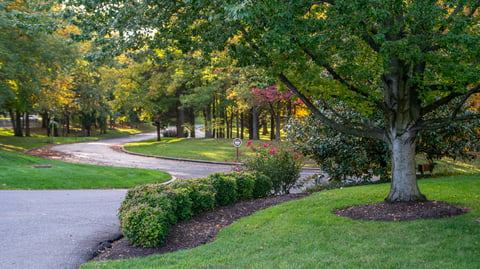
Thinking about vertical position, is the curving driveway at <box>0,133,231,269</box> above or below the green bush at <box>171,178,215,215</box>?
below

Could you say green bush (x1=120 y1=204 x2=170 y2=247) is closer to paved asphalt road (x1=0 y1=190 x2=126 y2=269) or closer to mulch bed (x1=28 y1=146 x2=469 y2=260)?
mulch bed (x1=28 y1=146 x2=469 y2=260)

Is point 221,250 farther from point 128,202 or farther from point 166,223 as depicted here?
point 128,202

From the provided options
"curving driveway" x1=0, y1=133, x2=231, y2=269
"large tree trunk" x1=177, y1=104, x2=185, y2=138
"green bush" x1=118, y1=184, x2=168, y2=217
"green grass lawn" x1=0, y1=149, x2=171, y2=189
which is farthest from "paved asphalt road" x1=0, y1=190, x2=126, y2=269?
"large tree trunk" x1=177, y1=104, x2=185, y2=138

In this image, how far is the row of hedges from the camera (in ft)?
22.0

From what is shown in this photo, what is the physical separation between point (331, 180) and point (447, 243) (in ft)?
30.7

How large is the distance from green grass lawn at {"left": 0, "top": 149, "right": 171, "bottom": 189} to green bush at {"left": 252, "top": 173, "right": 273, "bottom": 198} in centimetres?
610

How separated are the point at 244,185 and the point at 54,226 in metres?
4.75

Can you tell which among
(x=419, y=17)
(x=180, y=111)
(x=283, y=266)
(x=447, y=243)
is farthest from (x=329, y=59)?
(x=180, y=111)

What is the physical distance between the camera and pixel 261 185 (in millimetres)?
11742

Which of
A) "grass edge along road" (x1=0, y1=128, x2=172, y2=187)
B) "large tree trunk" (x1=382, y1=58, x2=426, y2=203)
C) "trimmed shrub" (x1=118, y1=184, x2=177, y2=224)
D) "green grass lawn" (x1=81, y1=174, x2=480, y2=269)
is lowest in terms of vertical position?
"grass edge along road" (x1=0, y1=128, x2=172, y2=187)

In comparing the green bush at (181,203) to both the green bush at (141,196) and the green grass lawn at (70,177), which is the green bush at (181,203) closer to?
the green bush at (141,196)

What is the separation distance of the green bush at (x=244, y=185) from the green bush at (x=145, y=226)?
389 centimetres

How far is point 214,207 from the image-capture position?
9.55m

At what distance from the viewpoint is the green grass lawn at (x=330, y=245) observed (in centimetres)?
515
